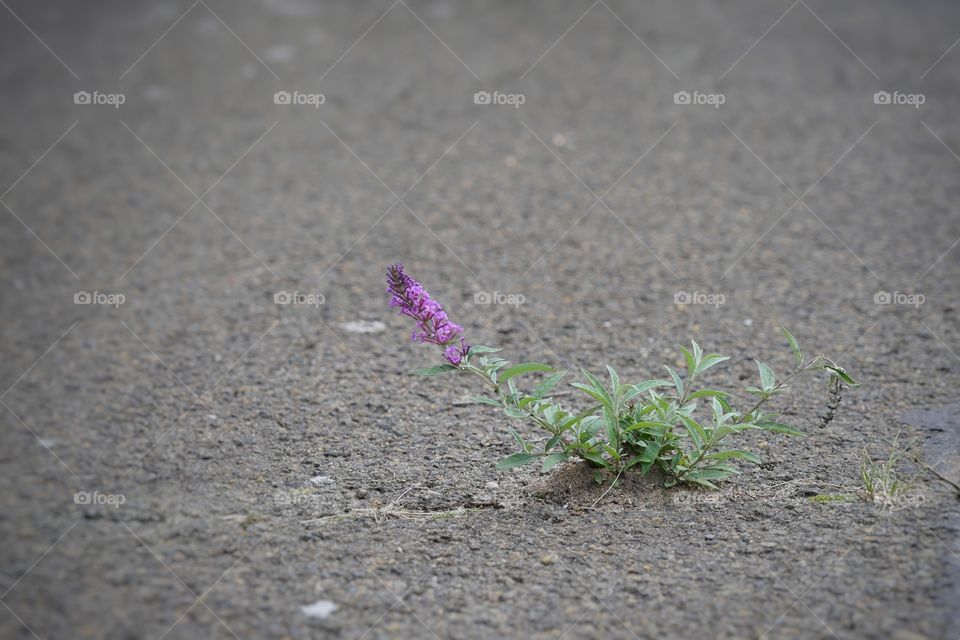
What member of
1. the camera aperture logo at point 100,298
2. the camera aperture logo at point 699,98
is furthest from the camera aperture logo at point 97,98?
the camera aperture logo at point 699,98

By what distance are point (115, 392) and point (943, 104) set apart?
5306mm

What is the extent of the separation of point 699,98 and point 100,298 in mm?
4012

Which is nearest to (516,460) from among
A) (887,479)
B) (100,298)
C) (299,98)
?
(887,479)

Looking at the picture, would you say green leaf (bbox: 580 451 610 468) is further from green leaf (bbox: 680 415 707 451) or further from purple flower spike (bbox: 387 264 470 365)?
purple flower spike (bbox: 387 264 470 365)

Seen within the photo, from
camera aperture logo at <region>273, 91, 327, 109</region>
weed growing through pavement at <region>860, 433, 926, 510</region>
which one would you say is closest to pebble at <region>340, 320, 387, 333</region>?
weed growing through pavement at <region>860, 433, 926, 510</region>

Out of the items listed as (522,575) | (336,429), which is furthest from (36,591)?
(522,575)

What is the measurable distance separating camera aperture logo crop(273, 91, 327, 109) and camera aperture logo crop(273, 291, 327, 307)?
7.85 feet

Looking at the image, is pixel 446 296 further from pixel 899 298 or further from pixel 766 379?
pixel 899 298

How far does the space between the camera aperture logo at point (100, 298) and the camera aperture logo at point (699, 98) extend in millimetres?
3798

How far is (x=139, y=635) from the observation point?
2.51m

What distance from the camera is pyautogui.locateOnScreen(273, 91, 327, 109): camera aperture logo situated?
653 cm

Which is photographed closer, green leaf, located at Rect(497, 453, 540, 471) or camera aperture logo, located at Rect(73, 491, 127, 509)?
green leaf, located at Rect(497, 453, 540, 471)

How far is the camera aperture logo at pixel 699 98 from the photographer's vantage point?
20.6 ft

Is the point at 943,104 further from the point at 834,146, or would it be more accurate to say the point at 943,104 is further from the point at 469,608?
the point at 469,608
